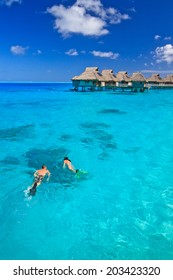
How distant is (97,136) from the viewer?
1590cm

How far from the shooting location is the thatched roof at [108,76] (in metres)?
53.0

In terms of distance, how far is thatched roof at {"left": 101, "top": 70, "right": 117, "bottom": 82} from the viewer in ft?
174

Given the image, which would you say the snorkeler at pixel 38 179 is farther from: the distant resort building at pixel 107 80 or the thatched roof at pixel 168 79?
the thatched roof at pixel 168 79

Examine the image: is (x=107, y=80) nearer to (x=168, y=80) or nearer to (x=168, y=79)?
(x=168, y=80)

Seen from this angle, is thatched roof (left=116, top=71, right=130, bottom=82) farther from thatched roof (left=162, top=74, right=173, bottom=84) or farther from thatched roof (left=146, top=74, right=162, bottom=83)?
thatched roof (left=162, top=74, right=173, bottom=84)

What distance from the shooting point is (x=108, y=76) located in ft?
176

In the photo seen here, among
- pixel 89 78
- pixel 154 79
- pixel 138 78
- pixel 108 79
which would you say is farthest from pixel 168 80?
pixel 89 78

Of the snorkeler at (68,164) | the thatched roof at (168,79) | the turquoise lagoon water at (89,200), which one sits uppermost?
the thatched roof at (168,79)

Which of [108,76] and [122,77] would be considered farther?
[122,77]

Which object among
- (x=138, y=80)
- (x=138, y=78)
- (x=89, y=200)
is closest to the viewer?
(x=89, y=200)

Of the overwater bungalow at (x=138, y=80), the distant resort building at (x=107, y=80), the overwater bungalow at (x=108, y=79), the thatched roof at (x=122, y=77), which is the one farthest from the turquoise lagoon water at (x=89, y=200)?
the thatched roof at (x=122, y=77)
